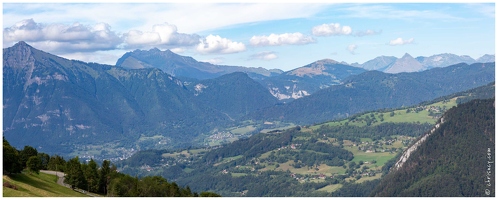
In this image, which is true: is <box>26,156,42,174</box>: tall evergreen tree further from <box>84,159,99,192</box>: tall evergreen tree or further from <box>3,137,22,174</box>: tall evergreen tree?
<box>84,159,99,192</box>: tall evergreen tree

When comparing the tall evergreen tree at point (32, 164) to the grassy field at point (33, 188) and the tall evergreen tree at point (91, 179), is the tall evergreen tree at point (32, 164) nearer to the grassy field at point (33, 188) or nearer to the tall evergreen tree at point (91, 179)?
the grassy field at point (33, 188)

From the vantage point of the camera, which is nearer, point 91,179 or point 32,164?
point 32,164

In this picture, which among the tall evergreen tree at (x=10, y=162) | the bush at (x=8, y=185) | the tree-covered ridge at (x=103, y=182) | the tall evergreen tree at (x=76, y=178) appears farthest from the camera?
the tall evergreen tree at (x=76, y=178)

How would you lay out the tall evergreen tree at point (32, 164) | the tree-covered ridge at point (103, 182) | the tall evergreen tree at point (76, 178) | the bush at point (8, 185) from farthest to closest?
the tall evergreen tree at point (76, 178) < the tree-covered ridge at point (103, 182) < the tall evergreen tree at point (32, 164) < the bush at point (8, 185)

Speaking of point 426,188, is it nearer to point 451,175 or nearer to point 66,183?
point 451,175

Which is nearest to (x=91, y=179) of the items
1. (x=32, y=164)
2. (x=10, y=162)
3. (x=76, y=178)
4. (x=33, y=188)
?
(x=76, y=178)

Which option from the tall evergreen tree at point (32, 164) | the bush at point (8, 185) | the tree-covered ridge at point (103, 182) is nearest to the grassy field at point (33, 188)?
the bush at point (8, 185)

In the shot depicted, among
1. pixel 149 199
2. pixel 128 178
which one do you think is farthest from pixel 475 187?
pixel 149 199

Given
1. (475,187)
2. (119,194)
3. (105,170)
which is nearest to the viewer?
(119,194)

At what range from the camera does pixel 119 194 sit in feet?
272

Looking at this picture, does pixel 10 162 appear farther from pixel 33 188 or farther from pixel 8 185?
pixel 8 185

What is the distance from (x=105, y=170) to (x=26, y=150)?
26.8 meters

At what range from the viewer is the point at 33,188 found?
213ft

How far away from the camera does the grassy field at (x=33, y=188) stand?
56081 mm
